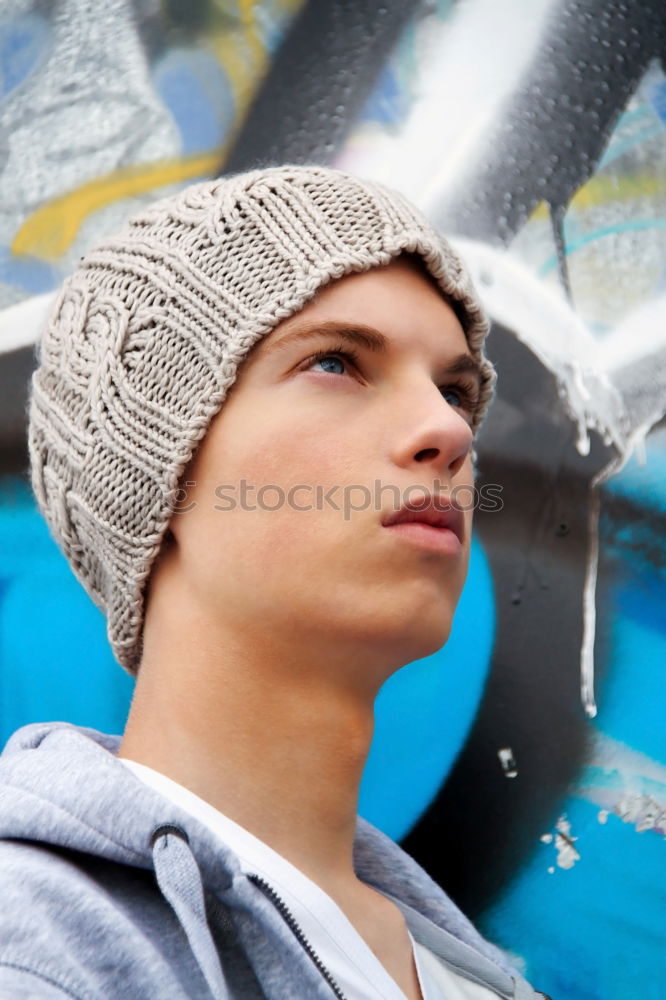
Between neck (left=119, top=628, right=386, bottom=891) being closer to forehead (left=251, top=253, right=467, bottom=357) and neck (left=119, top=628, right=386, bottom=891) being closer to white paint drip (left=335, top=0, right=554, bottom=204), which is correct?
forehead (left=251, top=253, right=467, bottom=357)

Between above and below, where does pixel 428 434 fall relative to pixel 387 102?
below

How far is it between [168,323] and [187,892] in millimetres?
872

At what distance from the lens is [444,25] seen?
92.9 inches

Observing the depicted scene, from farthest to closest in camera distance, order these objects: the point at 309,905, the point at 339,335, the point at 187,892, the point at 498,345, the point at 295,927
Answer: the point at 498,345, the point at 339,335, the point at 309,905, the point at 295,927, the point at 187,892

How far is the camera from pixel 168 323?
1.62 meters

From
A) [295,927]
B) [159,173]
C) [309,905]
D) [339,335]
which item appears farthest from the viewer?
[159,173]

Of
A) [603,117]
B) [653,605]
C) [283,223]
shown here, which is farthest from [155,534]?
[603,117]

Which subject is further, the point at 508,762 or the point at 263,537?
the point at 508,762

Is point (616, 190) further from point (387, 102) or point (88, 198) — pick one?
point (88, 198)

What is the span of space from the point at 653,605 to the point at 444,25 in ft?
4.72

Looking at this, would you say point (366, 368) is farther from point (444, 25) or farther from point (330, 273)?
point (444, 25)

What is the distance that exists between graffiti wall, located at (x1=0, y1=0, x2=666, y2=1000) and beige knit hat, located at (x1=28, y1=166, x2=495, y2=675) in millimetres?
594

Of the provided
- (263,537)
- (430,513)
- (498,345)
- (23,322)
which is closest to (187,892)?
(263,537)

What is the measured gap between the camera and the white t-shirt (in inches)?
55.6
